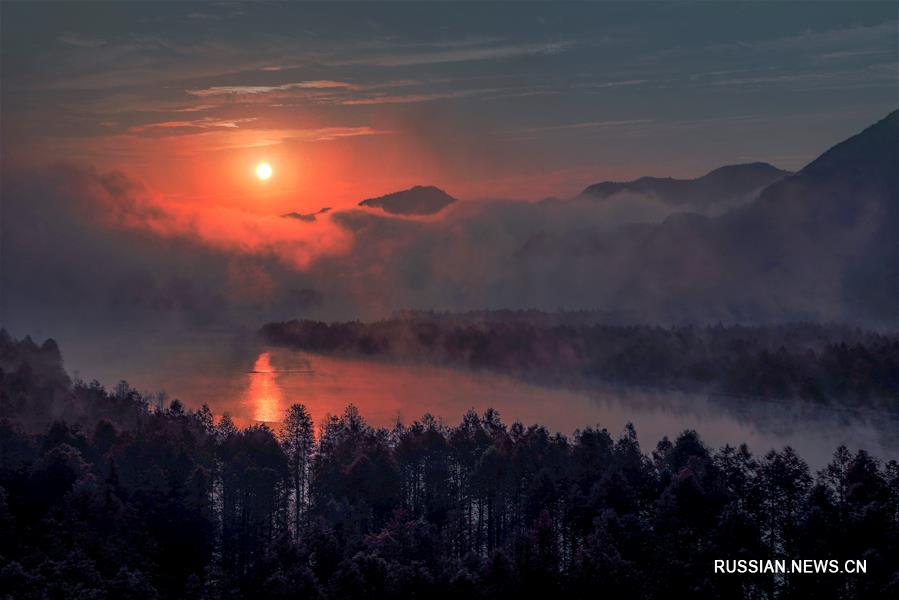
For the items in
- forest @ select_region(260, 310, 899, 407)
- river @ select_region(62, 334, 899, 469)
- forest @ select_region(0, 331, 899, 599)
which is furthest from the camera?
forest @ select_region(260, 310, 899, 407)

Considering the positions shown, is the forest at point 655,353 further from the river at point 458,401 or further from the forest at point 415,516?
the forest at point 415,516

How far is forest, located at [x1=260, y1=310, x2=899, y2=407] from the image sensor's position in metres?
73.5

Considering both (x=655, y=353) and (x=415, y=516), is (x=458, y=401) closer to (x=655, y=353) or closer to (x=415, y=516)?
(x=655, y=353)

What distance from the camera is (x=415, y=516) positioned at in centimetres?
3142

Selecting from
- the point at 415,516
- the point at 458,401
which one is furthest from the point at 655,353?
the point at 415,516

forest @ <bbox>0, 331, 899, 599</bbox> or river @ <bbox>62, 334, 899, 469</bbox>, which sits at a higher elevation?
river @ <bbox>62, 334, 899, 469</bbox>

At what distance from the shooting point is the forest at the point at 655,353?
241 feet

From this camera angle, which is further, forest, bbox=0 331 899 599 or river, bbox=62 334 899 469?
river, bbox=62 334 899 469

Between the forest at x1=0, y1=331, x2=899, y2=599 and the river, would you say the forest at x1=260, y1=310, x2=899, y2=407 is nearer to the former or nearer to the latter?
the river

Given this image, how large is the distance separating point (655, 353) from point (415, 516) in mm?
64650

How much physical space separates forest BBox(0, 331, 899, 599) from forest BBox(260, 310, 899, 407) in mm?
42549

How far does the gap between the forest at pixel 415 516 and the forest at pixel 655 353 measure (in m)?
42.5

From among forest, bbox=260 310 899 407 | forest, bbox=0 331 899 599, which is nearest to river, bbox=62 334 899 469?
forest, bbox=260 310 899 407

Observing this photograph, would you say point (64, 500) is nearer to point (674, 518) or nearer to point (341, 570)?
point (341, 570)
